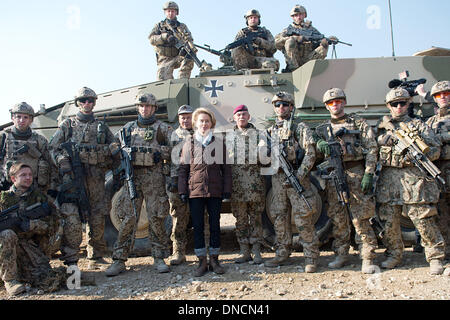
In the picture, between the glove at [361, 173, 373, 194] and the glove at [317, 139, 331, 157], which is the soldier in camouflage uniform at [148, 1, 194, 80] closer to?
the glove at [317, 139, 331, 157]

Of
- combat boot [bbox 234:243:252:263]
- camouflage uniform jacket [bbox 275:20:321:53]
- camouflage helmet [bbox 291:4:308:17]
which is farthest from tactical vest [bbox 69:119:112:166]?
camouflage helmet [bbox 291:4:308:17]

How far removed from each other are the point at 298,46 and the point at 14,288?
598cm

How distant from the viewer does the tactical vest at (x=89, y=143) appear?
507 centimetres

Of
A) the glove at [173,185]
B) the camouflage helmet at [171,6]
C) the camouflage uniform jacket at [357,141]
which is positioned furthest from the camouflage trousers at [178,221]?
the camouflage helmet at [171,6]

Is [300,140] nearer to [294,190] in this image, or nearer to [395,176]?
[294,190]

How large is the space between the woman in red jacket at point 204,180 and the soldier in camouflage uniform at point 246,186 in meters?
0.43

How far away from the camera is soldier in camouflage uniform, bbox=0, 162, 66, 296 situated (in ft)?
13.3

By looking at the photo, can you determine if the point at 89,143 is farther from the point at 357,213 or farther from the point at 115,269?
the point at 357,213

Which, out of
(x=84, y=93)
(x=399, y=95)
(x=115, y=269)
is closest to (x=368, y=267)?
(x=399, y=95)

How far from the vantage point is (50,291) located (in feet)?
13.4

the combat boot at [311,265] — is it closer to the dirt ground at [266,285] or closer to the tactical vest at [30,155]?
the dirt ground at [266,285]

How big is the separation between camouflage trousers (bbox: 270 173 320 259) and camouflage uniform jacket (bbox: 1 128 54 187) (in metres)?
2.94
